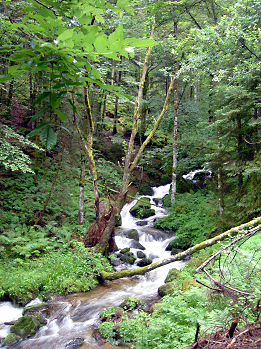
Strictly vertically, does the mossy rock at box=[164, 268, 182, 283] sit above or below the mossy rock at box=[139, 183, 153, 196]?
below

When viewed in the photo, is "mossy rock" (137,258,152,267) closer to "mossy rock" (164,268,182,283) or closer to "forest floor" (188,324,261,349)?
"mossy rock" (164,268,182,283)

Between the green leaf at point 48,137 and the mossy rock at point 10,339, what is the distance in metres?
5.78

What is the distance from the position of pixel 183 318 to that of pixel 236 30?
25.1 feet

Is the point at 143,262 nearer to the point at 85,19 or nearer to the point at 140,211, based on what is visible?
the point at 140,211

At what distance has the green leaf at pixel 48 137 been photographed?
107 cm

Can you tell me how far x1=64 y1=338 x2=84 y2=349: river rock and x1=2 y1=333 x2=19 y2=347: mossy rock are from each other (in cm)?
114

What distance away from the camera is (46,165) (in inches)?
475

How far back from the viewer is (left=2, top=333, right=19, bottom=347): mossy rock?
4.99 meters

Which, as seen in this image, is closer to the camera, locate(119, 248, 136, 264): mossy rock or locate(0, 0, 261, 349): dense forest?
locate(0, 0, 261, 349): dense forest

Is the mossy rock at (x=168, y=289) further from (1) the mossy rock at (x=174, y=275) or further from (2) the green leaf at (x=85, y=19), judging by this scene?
(2) the green leaf at (x=85, y=19)

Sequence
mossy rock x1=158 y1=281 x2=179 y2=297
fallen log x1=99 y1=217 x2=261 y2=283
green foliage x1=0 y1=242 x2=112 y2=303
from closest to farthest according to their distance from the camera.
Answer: fallen log x1=99 y1=217 x2=261 y2=283 → green foliage x1=0 y1=242 x2=112 y2=303 → mossy rock x1=158 y1=281 x2=179 y2=297

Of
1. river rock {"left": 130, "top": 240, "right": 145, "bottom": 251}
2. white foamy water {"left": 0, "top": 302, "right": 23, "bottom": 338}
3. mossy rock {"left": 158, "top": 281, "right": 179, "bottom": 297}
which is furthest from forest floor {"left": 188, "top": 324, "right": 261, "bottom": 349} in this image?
river rock {"left": 130, "top": 240, "right": 145, "bottom": 251}

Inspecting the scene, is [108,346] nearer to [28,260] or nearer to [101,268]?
[101,268]

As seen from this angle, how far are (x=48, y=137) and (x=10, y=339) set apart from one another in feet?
19.3
